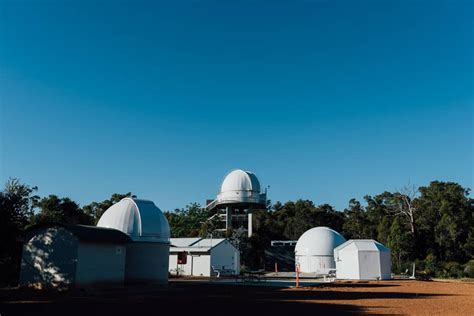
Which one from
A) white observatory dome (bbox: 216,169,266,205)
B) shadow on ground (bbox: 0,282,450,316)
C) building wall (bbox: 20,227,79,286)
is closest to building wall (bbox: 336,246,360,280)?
shadow on ground (bbox: 0,282,450,316)

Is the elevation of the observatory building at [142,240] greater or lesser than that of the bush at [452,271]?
greater

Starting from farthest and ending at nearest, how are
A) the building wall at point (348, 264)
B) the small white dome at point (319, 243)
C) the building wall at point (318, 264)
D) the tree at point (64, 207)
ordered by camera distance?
the small white dome at point (319, 243)
the building wall at point (318, 264)
the tree at point (64, 207)
the building wall at point (348, 264)

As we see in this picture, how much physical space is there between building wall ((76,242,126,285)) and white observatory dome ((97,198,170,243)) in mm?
1726

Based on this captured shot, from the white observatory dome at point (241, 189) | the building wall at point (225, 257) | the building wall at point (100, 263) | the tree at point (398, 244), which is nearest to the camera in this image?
the building wall at point (100, 263)

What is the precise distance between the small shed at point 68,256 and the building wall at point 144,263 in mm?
1939

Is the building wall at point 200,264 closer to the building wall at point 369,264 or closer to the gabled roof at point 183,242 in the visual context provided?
the gabled roof at point 183,242

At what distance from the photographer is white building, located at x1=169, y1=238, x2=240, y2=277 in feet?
124

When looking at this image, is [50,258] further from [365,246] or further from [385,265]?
[385,265]

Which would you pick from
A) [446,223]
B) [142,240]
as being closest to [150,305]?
[142,240]

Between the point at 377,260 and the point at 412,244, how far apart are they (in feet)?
56.7

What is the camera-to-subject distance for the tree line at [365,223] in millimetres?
35875

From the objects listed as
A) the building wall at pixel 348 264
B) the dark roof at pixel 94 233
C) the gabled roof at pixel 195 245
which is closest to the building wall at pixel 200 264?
the gabled roof at pixel 195 245

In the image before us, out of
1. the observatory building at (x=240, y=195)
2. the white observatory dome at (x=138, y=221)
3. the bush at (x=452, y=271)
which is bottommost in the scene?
the bush at (x=452, y=271)

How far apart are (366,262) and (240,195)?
75.4 feet
